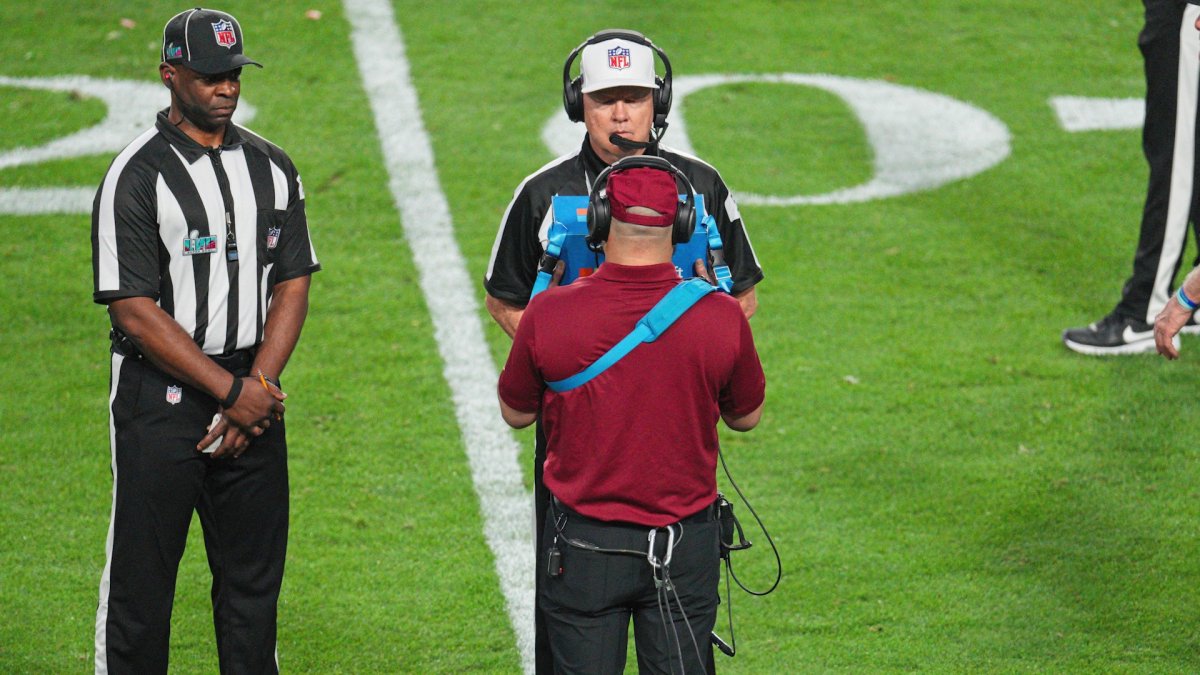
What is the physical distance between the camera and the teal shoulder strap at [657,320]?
3.54 metres

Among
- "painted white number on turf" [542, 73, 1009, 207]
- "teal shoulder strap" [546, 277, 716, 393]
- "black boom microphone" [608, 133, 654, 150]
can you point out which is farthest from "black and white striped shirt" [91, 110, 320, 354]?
"painted white number on turf" [542, 73, 1009, 207]

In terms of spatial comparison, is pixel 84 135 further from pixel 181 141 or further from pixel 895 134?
pixel 181 141

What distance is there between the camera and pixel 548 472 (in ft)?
12.5

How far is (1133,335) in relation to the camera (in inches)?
294

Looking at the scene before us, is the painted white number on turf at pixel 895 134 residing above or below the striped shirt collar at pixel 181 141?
below

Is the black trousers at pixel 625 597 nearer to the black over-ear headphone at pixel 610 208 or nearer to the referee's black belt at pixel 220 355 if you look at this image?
the black over-ear headphone at pixel 610 208

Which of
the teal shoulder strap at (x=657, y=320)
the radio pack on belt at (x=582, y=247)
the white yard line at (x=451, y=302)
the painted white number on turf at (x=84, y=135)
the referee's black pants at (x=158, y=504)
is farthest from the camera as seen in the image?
the painted white number on turf at (x=84, y=135)

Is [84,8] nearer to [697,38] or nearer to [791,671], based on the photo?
[697,38]

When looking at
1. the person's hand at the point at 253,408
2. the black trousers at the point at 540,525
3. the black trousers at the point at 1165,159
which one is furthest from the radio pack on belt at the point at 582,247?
the black trousers at the point at 1165,159

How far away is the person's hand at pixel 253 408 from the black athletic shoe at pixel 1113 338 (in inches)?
180

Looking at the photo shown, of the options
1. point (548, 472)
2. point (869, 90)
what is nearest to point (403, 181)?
point (869, 90)

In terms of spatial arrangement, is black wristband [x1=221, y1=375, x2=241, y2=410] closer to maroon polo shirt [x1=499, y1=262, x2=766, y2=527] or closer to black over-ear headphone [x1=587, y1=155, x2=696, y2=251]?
maroon polo shirt [x1=499, y1=262, x2=766, y2=527]

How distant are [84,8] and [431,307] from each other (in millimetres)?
4849

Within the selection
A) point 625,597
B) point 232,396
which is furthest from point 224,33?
point 625,597
